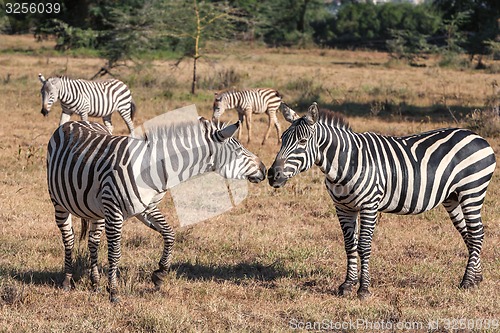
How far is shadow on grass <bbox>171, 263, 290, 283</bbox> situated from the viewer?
7.00 metres

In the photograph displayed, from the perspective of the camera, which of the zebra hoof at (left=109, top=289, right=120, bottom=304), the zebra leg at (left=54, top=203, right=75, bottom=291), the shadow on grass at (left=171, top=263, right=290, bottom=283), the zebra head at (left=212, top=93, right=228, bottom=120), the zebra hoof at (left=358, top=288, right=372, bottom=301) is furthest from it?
the zebra head at (left=212, top=93, right=228, bottom=120)

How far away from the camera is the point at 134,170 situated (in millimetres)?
6000

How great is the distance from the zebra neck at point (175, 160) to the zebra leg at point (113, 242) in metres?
0.43

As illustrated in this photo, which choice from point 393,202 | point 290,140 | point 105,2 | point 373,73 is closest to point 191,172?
point 290,140

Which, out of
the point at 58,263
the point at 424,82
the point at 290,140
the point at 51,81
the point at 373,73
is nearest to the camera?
the point at 290,140

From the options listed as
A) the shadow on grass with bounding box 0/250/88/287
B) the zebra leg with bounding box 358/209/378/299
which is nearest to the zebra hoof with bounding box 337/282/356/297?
the zebra leg with bounding box 358/209/378/299

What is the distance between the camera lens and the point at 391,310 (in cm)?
596

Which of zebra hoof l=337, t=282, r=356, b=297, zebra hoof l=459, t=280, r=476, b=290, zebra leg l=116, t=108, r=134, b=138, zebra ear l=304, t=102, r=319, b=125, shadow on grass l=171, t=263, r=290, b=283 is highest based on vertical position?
zebra ear l=304, t=102, r=319, b=125

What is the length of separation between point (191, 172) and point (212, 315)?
4.06ft

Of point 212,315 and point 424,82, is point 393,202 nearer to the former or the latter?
point 212,315

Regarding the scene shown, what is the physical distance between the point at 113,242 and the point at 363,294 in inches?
88.8

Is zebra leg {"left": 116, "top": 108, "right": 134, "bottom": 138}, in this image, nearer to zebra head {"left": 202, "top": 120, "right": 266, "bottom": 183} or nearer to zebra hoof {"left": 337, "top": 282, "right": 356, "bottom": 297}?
zebra head {"left": 202, "top": 120, "right": 266, "bottom": 183}

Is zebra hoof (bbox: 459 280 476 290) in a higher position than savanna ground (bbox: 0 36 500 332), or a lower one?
higher

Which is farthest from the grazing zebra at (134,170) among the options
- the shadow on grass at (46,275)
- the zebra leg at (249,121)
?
the zebra leg at (249,121)
